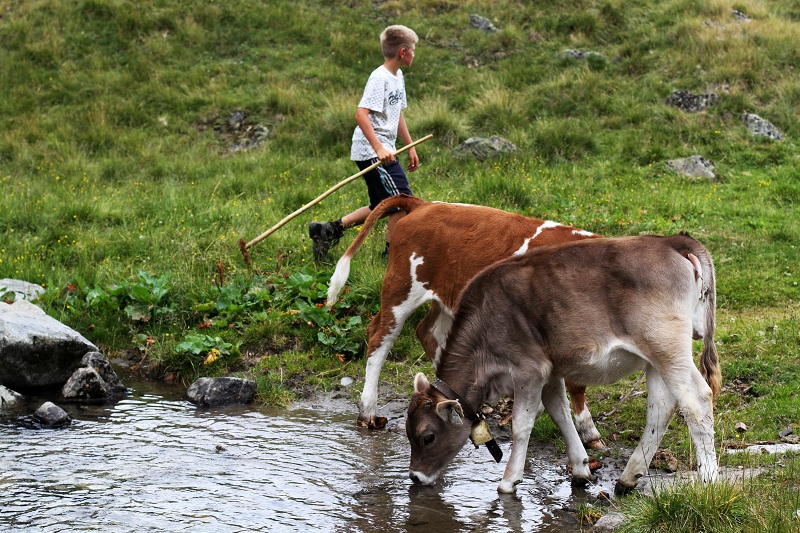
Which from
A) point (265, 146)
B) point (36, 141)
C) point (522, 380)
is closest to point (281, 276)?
point (522, 380)

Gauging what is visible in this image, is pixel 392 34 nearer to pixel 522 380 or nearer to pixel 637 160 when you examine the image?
pixel 522 380

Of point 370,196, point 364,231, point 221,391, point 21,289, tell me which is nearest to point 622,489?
point 364,231

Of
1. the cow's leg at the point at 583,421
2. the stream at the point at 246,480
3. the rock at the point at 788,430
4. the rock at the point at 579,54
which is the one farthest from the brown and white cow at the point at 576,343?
the rock at the point at 579,54

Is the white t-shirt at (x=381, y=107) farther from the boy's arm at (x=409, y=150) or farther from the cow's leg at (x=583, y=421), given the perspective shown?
the cow's leg at (x=583, y=421)

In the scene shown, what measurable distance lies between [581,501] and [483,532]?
76cm

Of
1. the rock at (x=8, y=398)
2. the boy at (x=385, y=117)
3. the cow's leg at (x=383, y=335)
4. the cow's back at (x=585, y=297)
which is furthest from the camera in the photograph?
the boy at (x=385, y=117)

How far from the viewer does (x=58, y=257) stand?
390 inches

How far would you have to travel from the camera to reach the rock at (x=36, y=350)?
24.7 ft

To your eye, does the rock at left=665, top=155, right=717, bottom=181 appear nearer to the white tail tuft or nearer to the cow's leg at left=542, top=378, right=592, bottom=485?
the white tail tuft

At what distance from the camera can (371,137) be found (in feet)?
27.4

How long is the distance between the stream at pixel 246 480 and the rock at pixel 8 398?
13.5 inches

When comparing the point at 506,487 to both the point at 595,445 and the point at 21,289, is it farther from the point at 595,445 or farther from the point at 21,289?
the point at 21,289

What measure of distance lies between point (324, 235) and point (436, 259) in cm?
290

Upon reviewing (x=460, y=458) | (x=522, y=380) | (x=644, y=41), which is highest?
(x=644, y=41)
